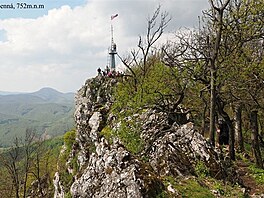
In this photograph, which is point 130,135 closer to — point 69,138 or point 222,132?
point 222,132

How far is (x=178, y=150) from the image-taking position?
13.3 m

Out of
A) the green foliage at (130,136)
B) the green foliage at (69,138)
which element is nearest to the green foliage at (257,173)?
the green foliage at (130,136)

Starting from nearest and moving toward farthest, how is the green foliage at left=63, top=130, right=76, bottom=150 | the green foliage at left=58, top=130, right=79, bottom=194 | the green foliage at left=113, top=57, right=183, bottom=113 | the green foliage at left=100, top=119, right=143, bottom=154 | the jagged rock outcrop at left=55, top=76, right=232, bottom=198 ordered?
the jagged rock outcrop at left=55, top=76, right=232, bottom=198 → the green foliage at left=100, top=119, right=143, bottom=154 → the green foliage at left=113, top=57, right=183, bottom=113 → the green foliage at left=58, top=130, right=79, bottom=194 → the green foliage at left=63, top=130, right=76, bottom=150

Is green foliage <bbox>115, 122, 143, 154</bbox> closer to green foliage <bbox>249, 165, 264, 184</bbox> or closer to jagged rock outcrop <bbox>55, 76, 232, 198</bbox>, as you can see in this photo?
jagged rock outcrop <bbox>55, 76, 232, 198</bbox>

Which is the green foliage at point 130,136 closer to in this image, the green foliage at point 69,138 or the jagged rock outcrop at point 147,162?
the jagged rock outcrop at point 147,162

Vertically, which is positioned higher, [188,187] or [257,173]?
[188,187]

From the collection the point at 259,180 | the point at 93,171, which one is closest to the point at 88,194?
the point at 93,171

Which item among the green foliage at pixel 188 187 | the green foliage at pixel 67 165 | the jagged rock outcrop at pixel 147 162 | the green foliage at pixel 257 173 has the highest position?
the jagged rock outcrop at pixel 147 162

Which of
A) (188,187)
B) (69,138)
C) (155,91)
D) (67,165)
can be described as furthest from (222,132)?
(69,138)

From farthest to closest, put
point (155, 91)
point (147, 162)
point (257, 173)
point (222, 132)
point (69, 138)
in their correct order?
point (69, 138) → point (222, 132) → point (155, 91) → point (257, 173) → point (147, 162)

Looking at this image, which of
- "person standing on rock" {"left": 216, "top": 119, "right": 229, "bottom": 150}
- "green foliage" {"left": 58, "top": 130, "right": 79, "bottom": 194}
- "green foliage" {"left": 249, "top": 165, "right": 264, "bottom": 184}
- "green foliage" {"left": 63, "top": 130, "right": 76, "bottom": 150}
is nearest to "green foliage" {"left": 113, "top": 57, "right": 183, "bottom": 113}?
"person standing on rock" {"left": 216, "top": 119, "right": 229, "bottom": 150}

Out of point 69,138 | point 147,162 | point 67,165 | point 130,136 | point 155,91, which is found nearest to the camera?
point 147,162

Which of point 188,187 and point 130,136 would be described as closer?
point 188,187

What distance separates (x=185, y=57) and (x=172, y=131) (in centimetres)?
616
